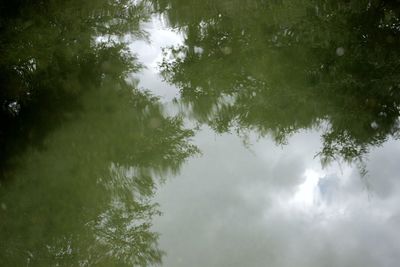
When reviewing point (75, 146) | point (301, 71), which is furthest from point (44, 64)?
point (301, 71)

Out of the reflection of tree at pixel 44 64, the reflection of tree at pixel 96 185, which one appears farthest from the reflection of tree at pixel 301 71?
the reflection of tree at pixel 44 64

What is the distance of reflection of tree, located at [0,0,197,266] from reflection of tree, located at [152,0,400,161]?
4.00 ft

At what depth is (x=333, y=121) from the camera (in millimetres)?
6691

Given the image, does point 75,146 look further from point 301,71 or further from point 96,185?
point 301,71

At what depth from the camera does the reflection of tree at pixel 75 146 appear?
586 cm

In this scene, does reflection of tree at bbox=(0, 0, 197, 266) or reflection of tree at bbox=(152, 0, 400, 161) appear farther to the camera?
reflection of tree at bbox=(152, 0, 400, 161)

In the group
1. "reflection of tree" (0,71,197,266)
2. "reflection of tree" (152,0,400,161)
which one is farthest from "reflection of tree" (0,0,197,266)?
"reflection of tree" (152,0,400,161)

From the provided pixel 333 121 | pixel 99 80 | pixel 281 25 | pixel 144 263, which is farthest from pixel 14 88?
pixel 333 121

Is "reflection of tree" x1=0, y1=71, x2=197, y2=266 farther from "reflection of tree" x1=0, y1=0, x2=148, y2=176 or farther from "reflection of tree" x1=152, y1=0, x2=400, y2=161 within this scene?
"reflection of tree" x1=152, y1=0, x2=400, y2=161

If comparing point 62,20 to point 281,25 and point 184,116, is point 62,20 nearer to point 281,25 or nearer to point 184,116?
point 184,116

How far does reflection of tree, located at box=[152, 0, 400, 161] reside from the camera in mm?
6379

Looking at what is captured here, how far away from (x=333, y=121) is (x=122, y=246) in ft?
15.0

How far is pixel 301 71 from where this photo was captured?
21.9ft

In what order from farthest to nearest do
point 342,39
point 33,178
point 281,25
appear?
1. point 281,25
2. point 342,39
3. point 33,178
